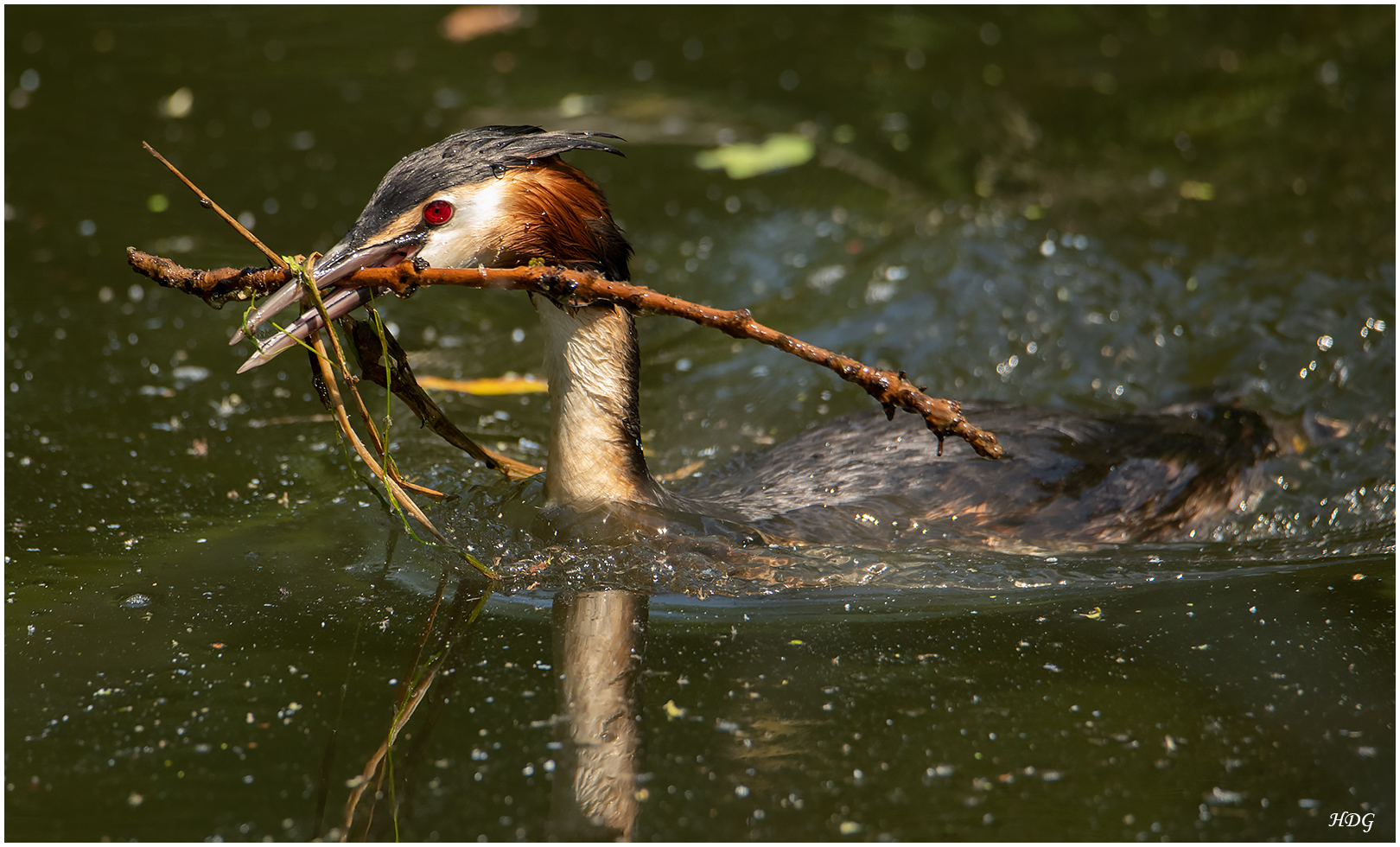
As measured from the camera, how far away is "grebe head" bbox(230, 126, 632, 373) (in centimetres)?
392

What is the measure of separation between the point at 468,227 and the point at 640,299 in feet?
2.45

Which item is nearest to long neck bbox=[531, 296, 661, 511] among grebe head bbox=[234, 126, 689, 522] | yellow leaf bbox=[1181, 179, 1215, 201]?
grebe head bbox=[234, 126, 689, 522]

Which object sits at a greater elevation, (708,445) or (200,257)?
(200,257)

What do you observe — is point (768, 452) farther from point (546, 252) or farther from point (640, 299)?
point (640, 299)

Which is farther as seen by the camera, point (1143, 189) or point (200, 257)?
point (1143, 189)

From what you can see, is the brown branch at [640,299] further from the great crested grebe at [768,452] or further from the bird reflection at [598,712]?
the bird reflection at [598,712]

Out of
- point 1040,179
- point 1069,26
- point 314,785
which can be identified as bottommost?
point 314,785

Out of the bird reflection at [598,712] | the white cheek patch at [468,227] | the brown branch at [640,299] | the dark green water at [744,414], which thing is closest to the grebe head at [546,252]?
the white cheek patch at [468,227]

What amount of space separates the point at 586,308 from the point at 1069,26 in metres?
7.98

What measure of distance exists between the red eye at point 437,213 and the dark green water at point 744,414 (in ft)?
3.85

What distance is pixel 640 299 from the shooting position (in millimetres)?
3713

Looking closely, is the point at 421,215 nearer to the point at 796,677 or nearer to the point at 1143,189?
the point at 796,677

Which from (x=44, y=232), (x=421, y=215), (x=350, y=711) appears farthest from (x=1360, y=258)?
(x=44, y=232)

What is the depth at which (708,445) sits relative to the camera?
606 centimetres
